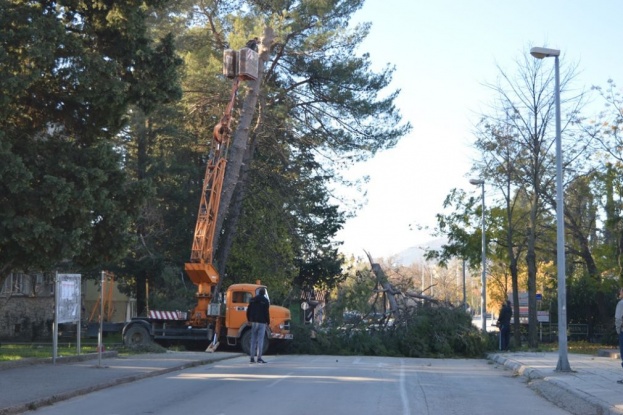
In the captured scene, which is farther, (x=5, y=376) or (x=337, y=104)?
(x=337, y=104)

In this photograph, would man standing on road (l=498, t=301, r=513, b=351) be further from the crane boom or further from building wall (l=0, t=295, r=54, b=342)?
building wall (l=0, t=295, r=54, b=342)

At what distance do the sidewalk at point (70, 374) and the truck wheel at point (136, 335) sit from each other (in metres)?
5.84

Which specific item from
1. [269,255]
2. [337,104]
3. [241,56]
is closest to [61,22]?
[241,56]

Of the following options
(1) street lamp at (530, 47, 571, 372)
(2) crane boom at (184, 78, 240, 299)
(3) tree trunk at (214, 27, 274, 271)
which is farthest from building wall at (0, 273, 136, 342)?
(1) street lamp at (530, 47, 571, 372)

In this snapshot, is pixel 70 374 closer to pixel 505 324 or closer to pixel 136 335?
pixel 136 335

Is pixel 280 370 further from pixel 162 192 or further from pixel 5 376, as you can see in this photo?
pixel 162 192

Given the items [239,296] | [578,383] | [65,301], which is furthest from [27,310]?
[578,383]

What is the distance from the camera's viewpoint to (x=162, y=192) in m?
41.2

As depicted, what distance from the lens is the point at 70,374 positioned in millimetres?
18203

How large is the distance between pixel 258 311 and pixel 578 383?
941cm

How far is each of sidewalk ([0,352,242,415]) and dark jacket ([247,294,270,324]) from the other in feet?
6.34

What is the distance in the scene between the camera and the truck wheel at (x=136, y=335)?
31266 millimetres

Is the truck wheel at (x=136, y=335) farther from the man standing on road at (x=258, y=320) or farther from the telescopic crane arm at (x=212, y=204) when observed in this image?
the man standing on road at (x=258, y=320)

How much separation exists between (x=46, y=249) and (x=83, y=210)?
118 cm
